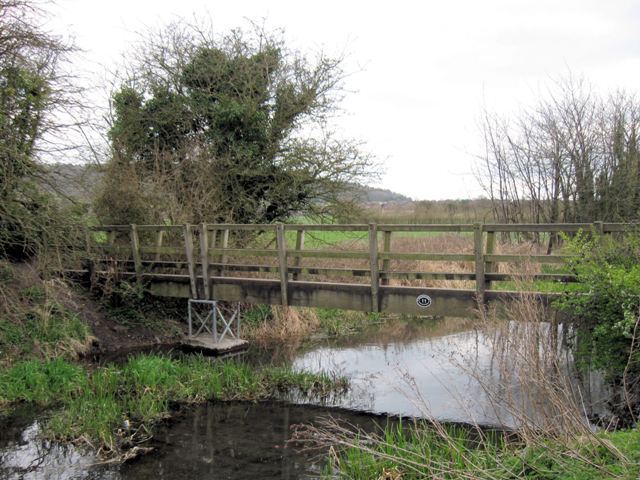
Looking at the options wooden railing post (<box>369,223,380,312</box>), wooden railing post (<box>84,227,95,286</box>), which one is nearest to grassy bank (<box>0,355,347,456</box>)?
wooden railing post (<box>369,223,380,312</box>)

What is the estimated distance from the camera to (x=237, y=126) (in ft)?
55.1

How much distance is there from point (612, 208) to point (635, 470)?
1372cm

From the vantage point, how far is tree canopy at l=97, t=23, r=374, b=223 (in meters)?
16.6

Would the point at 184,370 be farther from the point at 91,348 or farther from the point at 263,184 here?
the point at 263,184

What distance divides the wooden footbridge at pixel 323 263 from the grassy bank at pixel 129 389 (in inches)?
63.6

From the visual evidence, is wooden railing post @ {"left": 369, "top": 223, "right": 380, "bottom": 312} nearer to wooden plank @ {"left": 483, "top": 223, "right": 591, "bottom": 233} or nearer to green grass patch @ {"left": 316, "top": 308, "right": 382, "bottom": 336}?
wooden plank @ {"left": 483, "top": 223, "right": 591, "bottom": 233}

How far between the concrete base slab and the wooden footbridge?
1.14 meters

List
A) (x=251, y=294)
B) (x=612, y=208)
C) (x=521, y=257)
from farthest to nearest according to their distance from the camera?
(x=612, y=208)
(x=251, y=294)
(x=521, y=257)

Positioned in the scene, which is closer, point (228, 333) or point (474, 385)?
point (474, 385)

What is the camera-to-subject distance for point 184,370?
10469 mm

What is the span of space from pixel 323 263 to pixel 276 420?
735 centimetres

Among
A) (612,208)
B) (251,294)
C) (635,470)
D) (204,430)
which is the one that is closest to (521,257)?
(635,470)

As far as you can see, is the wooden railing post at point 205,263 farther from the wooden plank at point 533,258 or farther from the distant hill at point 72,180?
the wooden plank at point 533,258

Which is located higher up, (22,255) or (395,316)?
(22,255)
